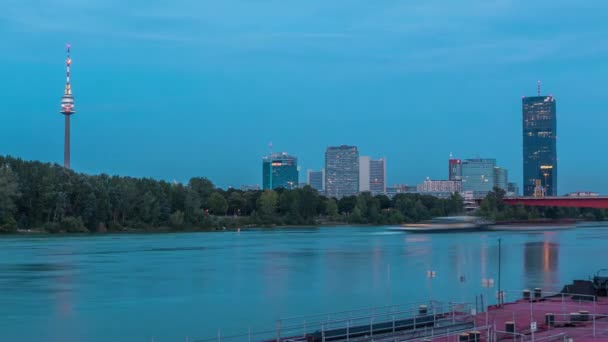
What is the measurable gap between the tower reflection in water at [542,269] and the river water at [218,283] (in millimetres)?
86

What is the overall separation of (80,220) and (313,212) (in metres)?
75.0

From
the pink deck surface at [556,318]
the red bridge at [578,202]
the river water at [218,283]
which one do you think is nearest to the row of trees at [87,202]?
the river water at [218,283]

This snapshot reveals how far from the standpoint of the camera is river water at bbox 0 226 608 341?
3366 cm

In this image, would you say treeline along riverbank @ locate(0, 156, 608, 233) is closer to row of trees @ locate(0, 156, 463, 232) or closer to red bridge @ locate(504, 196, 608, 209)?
row of trees @ locate(0, 156, 463, 232)

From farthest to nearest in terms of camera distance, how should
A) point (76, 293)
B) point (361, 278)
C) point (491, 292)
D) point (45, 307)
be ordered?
point (361, 278), point (76, 293), point (491, 292), point (45, 307)

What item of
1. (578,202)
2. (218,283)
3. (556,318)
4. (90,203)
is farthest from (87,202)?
(556,318)

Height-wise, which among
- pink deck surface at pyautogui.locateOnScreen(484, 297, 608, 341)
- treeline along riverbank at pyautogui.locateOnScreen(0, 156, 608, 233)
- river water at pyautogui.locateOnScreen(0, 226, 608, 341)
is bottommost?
river water at pyautogui.locateOnScreen(0, 226, 608, 341)

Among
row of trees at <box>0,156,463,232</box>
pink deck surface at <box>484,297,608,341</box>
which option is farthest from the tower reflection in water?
row of trees at <box>0,156,463,232</box>

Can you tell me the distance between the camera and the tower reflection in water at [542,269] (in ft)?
158

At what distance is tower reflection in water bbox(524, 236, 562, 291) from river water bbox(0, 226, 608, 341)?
86mm

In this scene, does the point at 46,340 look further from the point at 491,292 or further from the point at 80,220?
the point at 80,220

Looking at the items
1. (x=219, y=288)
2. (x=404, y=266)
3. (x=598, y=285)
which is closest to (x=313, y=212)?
(x=404, y=266)

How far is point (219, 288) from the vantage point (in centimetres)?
4822

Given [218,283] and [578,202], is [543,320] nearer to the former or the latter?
[218,283]
